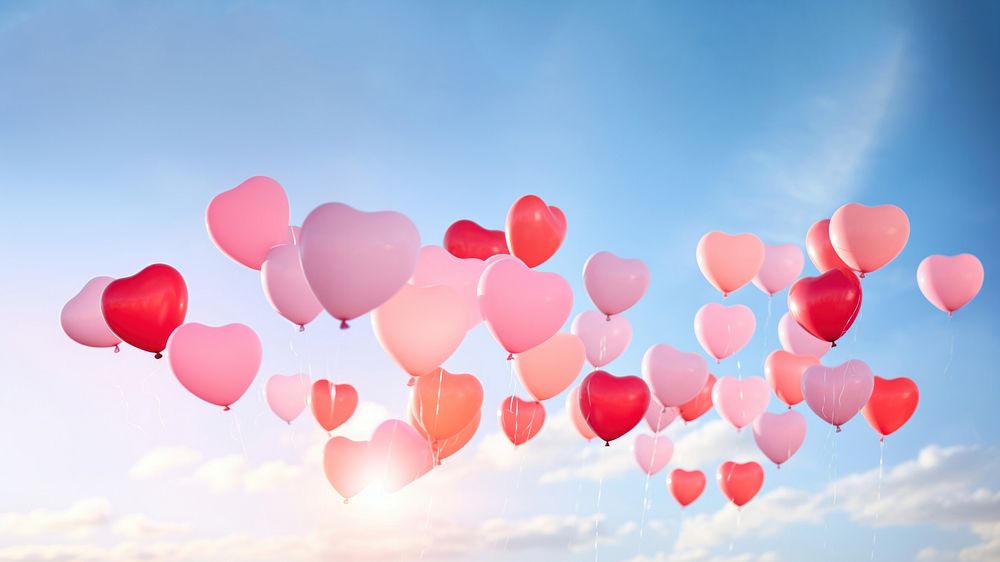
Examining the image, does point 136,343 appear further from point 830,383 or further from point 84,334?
point 830,383

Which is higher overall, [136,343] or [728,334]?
[728,334]

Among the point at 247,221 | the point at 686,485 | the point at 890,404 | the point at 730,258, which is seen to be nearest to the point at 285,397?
the point at 247,221

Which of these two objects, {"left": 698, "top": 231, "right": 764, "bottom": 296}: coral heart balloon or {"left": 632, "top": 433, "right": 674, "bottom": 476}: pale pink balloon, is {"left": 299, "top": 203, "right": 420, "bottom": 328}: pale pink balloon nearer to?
{"left": 698, "top": 231, "right": 764, "bottom": 296}: coral heart balloon

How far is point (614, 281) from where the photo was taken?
870 cm

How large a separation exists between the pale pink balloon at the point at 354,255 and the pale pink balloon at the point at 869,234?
462cm

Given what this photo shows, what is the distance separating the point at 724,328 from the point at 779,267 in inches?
35.9

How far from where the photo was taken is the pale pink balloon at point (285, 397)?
30.5 ft

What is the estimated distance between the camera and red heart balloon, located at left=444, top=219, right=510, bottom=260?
865 cm

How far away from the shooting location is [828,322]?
838cm

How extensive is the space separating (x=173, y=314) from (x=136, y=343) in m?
0.41

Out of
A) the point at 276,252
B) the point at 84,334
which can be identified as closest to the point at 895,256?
the point at 276,252

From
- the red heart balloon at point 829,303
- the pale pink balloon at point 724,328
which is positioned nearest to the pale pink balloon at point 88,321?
the pale pink balloon at point 724,328

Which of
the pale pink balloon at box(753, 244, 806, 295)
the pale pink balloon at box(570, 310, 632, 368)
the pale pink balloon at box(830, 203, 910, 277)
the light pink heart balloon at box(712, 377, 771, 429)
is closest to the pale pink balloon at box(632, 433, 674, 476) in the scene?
the light pink heart balloon at box(712, 377, 771, 429)

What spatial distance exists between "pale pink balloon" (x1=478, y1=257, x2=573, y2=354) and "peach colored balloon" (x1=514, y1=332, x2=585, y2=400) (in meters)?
0.94
